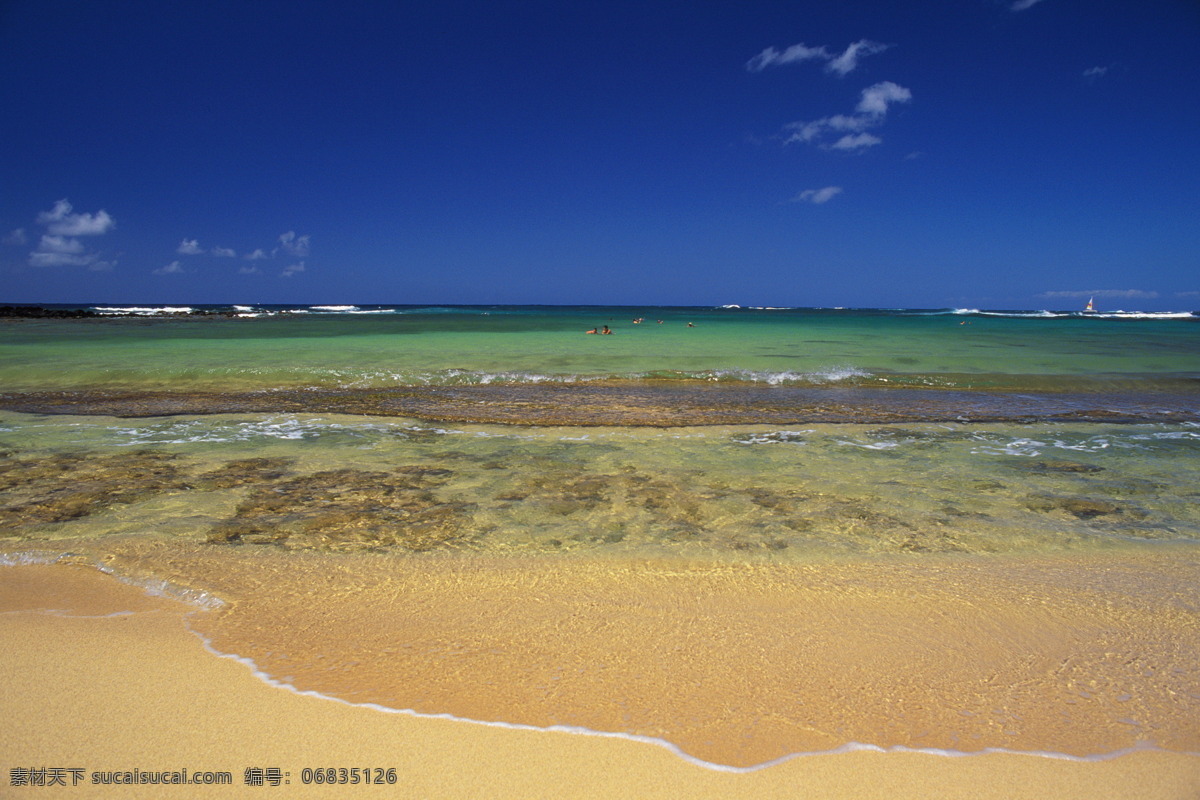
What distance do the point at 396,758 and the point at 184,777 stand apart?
0.67m

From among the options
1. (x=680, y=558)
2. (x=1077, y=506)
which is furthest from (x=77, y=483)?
(x=1077, y=506)

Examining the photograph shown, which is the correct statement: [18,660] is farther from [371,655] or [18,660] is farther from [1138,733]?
[1138,733]

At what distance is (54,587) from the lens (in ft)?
11.1

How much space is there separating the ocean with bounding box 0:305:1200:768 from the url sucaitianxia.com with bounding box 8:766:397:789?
35 cm

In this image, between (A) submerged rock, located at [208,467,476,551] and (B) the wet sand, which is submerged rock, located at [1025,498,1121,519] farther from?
(A) submerged rock, located at [208,467,476,551]

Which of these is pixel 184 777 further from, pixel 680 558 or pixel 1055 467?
pixel 1055 467

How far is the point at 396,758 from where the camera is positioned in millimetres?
2100

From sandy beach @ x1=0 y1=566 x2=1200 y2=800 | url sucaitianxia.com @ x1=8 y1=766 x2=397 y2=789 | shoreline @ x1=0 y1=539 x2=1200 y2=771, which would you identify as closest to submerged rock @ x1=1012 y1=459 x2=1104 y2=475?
shoreline @ x1=0 y1=539 x2=1200 y2=771

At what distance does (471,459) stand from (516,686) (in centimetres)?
436

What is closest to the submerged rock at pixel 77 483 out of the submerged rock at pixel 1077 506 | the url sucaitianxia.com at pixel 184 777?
the url sucaitianxia.com at pixel 184 777

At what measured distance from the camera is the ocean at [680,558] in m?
2.43

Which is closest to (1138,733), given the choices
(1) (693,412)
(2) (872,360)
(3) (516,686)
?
(3) (516,686)

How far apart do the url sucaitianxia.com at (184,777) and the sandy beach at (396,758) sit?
0.03ft

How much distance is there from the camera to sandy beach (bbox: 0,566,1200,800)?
6.48 ft
